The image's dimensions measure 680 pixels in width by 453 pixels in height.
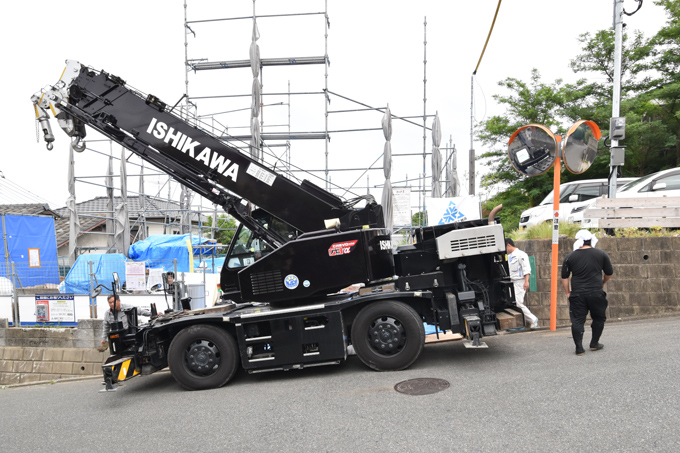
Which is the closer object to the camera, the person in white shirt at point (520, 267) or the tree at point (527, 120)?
the person in white shirt at point (520, 267)

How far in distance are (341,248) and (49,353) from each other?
7446 millimetres

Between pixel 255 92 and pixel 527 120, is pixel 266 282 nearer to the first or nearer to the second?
pixel 255 92

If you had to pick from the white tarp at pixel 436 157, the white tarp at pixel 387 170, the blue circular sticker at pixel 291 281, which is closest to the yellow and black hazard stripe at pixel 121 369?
the blue circular sticker at pixel 291 281

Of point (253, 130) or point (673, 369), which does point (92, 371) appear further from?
point (673, 369)

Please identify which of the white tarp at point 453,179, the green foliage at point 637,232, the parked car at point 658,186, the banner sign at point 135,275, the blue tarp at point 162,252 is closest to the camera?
the green foliage at point 637,232

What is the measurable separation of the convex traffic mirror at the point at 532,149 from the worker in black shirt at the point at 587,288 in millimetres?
1926

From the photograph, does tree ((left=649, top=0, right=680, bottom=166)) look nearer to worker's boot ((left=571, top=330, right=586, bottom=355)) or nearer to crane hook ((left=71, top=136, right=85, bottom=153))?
worker's boot ((left=571, top=330, right=586, bottom=355))

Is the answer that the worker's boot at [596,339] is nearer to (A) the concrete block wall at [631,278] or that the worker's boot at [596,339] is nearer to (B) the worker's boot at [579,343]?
(B) the worker's boot at [579,343]

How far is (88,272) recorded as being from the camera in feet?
41.6

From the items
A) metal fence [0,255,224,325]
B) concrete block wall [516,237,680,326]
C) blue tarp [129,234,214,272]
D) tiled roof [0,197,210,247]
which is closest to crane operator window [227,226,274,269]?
metal fence [0,255,224,325]

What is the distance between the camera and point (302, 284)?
21.6 feet

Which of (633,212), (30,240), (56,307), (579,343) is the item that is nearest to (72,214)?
(30,240)

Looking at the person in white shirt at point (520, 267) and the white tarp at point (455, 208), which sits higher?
the white tarp at point (455, 208)

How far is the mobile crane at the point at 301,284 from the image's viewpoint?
21.3 feet
